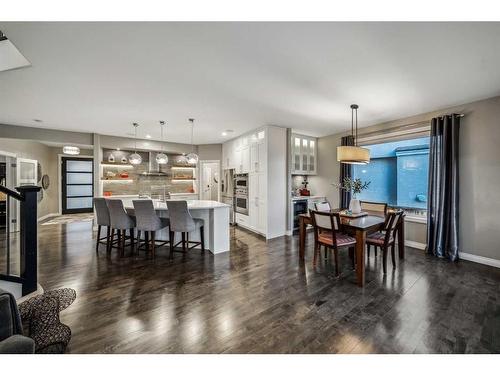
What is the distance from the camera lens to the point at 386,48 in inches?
79.8

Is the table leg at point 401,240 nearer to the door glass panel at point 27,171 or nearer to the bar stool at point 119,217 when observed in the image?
the bar stool at point 119,217

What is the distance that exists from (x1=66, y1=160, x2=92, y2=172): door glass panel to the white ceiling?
13.7 feet

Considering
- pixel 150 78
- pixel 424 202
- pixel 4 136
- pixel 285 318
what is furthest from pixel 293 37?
pixel 4 136

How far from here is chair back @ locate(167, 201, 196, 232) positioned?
10.8 ft

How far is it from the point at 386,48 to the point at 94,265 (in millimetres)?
4540

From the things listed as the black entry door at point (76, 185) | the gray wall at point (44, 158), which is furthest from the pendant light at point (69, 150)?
the black entry door at point (76, 185)

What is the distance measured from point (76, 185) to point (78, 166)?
729mm

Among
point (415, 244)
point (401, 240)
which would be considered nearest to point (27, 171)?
point (401, 240)

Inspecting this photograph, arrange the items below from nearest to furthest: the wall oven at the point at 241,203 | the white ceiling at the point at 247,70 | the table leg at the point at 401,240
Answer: the white ceiling at the point at 247,70
the table leg at the point at 401,240
the wall oven at the point at 241,203

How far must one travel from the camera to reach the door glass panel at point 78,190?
7892 mm

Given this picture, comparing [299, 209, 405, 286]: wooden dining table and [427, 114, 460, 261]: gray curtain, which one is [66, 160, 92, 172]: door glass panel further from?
[427, 114, 460, 261]: gray curtain

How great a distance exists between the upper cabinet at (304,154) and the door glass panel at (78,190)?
7.93 metres
